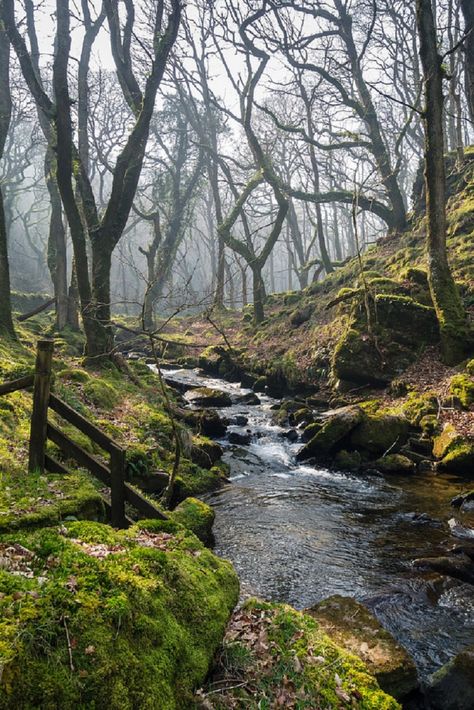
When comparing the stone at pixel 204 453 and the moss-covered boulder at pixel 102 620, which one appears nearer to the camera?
the moss-covered boulder at pixel 102 620

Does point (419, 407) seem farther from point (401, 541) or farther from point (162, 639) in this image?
point (162, 639)

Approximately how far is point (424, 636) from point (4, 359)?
8.64m

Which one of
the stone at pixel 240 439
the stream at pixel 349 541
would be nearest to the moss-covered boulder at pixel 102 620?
the stream at pixel 349 541

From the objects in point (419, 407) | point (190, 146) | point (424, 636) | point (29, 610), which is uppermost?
point (190, 146)

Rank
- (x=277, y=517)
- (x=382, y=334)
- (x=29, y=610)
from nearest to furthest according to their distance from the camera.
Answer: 1. (x=29, y=610)
2. (x=277, y=517)
3. (x=382, y=334)

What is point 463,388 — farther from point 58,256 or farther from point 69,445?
point 58,256

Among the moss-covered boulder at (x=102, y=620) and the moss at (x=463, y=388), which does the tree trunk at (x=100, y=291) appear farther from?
the moss-covered boulder at (x=102, y=620)

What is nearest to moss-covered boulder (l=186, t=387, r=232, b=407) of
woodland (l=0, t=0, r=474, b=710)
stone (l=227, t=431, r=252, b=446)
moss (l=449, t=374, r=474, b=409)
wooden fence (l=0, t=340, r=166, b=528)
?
woodland (l=0, t=0, r=474, b=710)

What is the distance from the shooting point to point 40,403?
4.69 metres

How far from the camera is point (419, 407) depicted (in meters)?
11.3

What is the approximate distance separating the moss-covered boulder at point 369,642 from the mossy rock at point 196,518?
211 centimetres

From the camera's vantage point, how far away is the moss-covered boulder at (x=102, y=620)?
2139 mm

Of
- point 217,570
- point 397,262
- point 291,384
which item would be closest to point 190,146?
point 397,262

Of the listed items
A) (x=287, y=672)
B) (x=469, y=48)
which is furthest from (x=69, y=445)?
(x=469, y=48)
